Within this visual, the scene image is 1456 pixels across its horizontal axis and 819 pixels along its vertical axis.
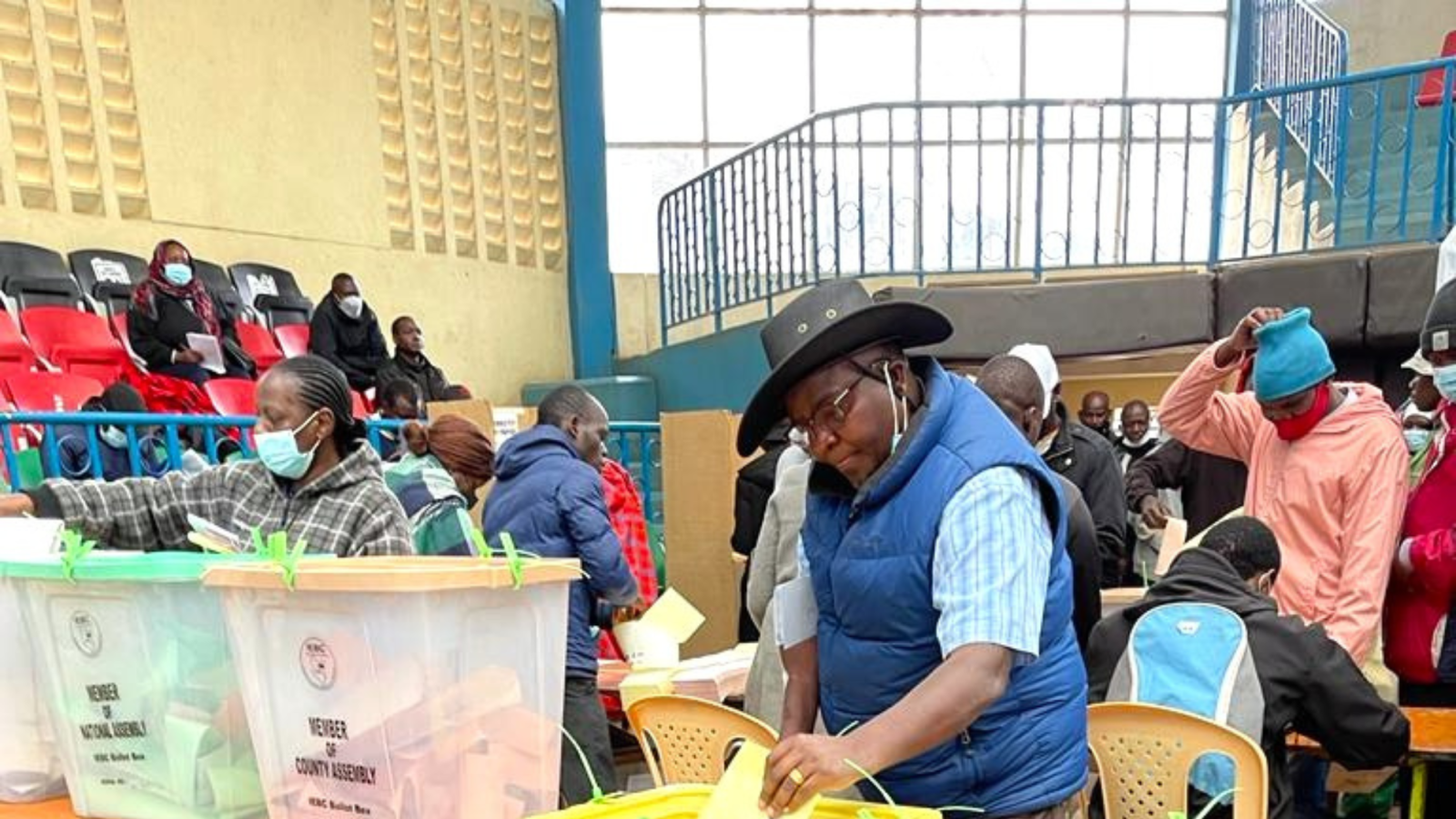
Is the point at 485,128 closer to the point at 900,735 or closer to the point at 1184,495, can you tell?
the point at 1184,495

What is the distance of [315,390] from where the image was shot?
1.78 meters

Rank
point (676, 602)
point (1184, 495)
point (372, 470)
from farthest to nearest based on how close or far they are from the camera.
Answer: point (1184, 495), point (676, 602), point (372, 470)

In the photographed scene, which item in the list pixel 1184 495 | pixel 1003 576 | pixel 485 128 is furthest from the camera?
pixel 485 128

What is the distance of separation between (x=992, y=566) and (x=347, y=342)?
19.1ft

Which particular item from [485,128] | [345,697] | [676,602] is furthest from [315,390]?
[485,128]

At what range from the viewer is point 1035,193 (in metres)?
5.73

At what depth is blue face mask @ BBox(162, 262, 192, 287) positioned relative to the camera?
5129 mm

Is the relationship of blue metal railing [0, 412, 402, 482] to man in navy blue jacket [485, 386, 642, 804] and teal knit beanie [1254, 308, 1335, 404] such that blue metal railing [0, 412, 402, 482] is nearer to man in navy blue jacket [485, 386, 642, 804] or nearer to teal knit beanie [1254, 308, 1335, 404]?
man in navy blue jacket [485, 386, 642, 804]

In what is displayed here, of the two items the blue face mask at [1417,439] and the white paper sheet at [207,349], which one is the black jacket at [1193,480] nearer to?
the blue face mask at [1417,439]

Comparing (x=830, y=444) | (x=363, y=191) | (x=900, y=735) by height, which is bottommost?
(x=900, y=735)

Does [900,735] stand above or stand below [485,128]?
below

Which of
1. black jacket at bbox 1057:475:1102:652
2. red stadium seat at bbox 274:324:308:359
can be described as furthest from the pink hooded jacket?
red stadium seat at bbox 274:324:308:359

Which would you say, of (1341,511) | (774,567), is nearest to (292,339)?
(774,567)

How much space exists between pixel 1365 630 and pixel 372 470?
2284 millimetres
